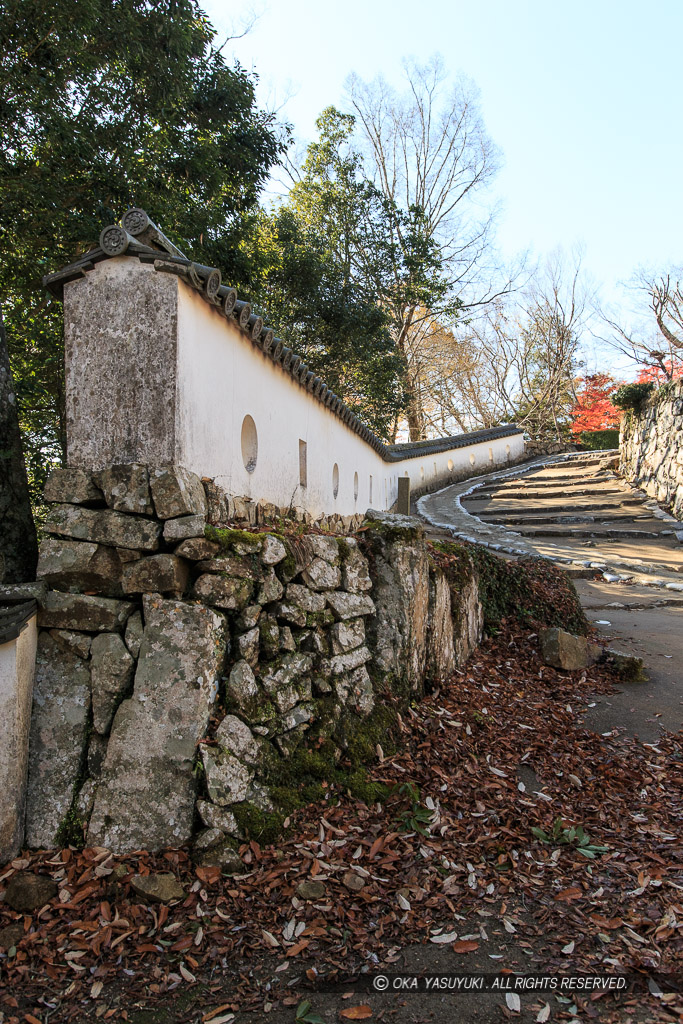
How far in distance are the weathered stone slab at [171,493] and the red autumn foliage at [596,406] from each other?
27.0m

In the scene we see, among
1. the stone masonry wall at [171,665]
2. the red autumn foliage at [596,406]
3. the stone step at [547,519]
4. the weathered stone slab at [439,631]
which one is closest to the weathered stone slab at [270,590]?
the stone masonry wall at [171,665]

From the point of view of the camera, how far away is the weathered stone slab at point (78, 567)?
3832mm

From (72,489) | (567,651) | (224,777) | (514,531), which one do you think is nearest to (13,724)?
(224,777)

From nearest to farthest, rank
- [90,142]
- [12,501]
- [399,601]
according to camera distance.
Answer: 1. [12,501]
2. [399,601]
3. [90,142]

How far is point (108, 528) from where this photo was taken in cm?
389

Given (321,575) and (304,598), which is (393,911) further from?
(321,575)

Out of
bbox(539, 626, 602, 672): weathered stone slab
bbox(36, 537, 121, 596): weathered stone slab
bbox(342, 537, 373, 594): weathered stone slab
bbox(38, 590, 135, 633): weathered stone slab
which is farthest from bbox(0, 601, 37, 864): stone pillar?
bbox(539, 626, 602, 672): weathered stone slab

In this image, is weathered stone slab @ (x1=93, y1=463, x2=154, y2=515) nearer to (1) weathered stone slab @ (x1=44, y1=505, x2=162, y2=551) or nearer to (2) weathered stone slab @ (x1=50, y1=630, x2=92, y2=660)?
(1) weathered stone slab @ (x1=44, y1=505, x2=162, y2=551)

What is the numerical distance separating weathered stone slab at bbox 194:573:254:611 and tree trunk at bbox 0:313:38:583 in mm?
1809

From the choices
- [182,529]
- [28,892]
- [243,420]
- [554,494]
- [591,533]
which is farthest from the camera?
[554,494]

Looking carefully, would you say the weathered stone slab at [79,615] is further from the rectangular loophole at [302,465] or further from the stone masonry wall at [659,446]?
the stone masonry wall at [659,446]

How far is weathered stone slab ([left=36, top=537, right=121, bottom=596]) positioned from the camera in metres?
3.83

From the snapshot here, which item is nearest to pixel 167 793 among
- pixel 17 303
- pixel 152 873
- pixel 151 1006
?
pixel 152 873

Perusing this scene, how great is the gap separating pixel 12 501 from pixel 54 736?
6.80ft
